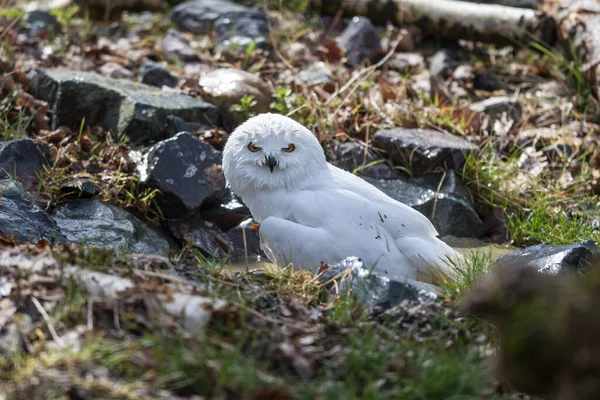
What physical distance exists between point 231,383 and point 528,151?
5.22 m

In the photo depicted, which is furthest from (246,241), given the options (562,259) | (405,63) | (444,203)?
(405,63)

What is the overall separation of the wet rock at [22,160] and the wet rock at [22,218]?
0.72m

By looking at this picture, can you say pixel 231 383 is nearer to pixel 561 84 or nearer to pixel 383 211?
pixel 383 211

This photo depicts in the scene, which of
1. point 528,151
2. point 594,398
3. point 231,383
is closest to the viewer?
point 594,398

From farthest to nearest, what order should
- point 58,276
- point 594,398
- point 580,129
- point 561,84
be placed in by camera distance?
point 561,84 < point 580,129 < point 58,276 < point 594,398

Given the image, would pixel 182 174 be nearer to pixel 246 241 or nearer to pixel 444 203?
pixel 246 241

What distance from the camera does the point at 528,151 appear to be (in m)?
7.64

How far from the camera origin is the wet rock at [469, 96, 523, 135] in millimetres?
8000

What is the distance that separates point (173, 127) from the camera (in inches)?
278

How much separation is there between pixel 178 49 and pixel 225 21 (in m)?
0.87

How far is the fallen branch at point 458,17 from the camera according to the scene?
372 inches

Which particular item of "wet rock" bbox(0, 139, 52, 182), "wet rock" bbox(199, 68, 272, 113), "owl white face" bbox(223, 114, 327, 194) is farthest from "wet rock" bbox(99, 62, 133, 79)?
"owl white face" bbox(223, 114, 327, 194)

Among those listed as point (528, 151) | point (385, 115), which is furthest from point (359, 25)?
point (528, 151)

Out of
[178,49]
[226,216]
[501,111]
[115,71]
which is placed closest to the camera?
[226,216]
